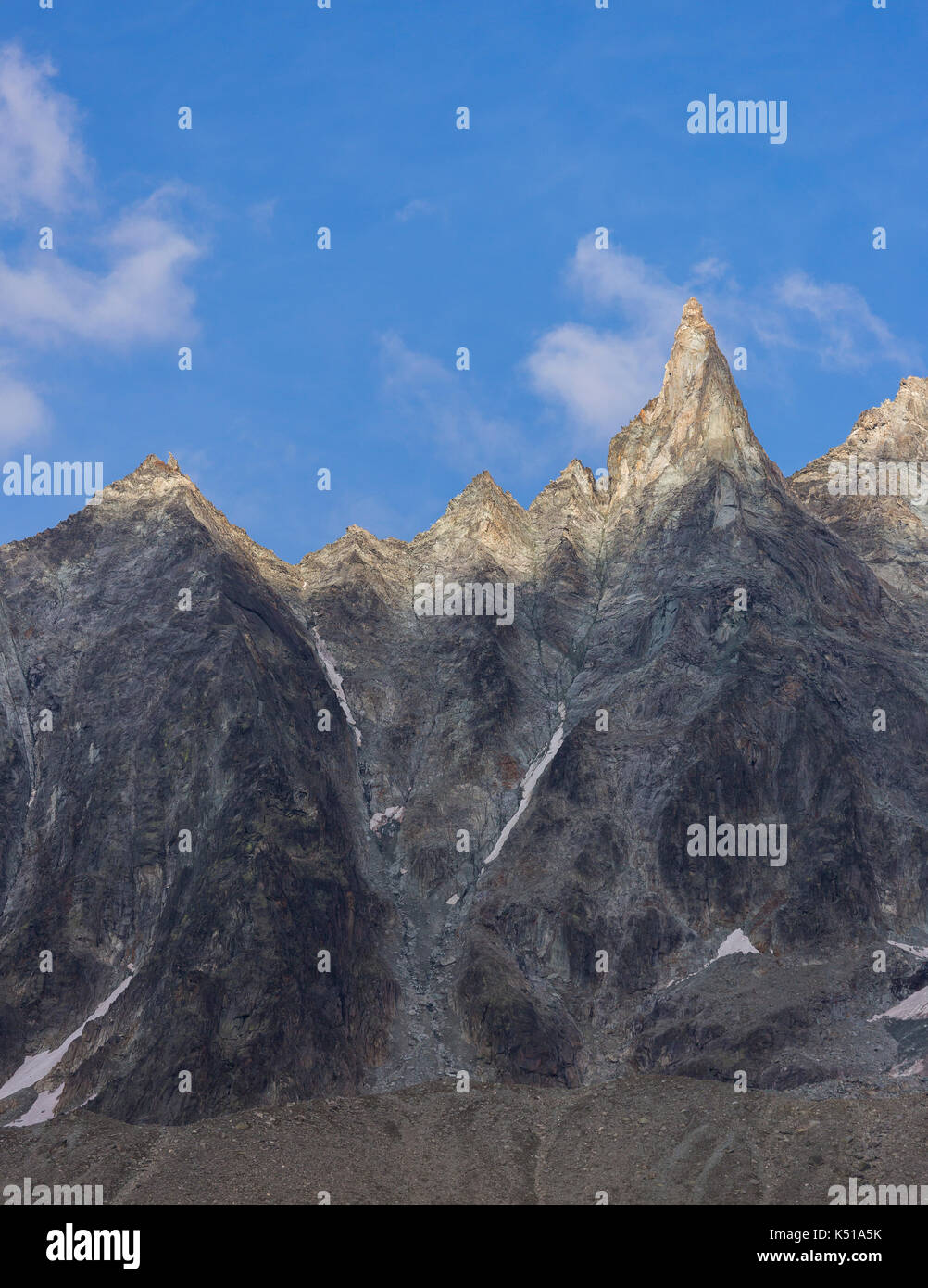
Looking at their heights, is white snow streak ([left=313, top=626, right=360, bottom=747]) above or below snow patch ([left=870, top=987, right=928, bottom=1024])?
above

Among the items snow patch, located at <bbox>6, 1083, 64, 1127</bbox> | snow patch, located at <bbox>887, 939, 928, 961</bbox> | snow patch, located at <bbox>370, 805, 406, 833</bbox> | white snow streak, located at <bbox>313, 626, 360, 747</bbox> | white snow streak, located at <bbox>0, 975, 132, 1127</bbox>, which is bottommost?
snow patch, located at <bbox>6, 1083, 64, 1127</bbox>

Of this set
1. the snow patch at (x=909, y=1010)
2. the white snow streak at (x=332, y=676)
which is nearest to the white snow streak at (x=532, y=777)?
the white snow streak at (x=332, y=676)

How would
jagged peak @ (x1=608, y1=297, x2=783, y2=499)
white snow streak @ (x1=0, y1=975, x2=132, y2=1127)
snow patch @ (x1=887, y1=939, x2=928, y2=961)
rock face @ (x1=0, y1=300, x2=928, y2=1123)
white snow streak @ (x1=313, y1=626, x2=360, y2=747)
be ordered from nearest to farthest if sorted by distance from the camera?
white snow streak @ (x1=0, y1=975, x2=132, y2=1127) < rock face @ (x1=0, y1=300, x2=928, y2=1123) < snow patch @ (x1=887, y1=939, x2=928, y2=961) < white snow streak @ (x1=313, y1=626, x2=360, y2=747) < jagged peak @ (x1=608, y1=297, x2=783, y2=499)

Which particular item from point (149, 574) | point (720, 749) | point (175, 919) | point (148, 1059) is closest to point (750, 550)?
point (720, 749)

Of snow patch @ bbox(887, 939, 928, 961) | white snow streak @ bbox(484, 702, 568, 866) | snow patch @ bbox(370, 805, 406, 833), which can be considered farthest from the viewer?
snow patch @ bbox(370, 805, 406, 833)

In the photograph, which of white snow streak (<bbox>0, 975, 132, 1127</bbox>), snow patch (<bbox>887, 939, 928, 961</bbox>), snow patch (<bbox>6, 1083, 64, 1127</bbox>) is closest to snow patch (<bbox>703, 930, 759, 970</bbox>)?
snow patch (<bbox>887, 939, 928, 961</bbox>)

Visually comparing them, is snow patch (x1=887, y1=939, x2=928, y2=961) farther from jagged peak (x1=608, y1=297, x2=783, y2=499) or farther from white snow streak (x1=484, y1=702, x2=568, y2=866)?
jagged peak (x1=608, y1=297, x2=783, y2=499)
